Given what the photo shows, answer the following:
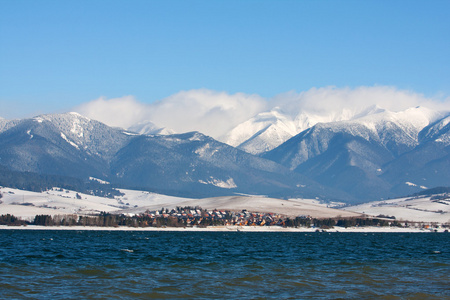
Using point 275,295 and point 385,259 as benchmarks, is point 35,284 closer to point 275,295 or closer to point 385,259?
point 275,295

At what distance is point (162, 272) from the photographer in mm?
75562

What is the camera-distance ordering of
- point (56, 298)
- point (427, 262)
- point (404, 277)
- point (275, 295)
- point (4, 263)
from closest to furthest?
point (56, 298) < point (275, 295) < point (404, 277) < point (4, 263) < point (427, 262)

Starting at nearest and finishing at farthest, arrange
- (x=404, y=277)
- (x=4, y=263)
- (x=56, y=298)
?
(x=56, y=298) → (x=404, y=277) → (x=4, y=263)

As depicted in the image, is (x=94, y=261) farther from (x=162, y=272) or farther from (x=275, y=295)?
(x=275, y=295)

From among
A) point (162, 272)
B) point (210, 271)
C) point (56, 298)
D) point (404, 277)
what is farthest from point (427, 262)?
point (56, 298)

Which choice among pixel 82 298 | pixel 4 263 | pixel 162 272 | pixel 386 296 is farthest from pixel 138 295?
pixel 4 263

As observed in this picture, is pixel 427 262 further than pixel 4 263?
Yes

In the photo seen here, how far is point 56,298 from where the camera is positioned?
5522 centimetres

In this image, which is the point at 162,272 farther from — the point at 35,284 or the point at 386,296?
the point at 386,296

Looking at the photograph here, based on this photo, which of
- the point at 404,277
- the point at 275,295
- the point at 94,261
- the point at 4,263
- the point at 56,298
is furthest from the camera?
the point at 94,261

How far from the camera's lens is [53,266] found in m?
79.2

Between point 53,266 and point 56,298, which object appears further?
point 53,266

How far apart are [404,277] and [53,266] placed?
42438mm

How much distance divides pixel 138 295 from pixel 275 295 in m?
12.6
